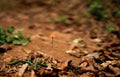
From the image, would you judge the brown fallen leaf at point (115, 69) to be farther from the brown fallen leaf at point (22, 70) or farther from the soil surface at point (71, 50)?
the brown fallen leaf at point (22, 70)

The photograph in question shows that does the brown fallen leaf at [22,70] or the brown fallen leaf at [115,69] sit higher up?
the brown fallen leaf at [22,70]

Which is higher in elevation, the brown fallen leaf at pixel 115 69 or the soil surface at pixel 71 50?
the soil surface at pixel 71 50

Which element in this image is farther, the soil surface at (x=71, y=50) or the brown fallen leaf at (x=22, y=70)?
the soil surface at (x=71, y=50)

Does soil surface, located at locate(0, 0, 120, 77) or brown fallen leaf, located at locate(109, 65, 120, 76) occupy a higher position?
soil surface, located at locate(0, 0, 120, 77)

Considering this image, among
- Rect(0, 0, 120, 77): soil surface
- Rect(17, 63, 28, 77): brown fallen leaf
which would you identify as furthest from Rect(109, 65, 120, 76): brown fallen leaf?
Rect(17, 63, 28, 77): brown fallen leaf

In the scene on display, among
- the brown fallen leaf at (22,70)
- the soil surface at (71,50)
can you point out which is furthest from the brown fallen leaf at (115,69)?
the brown fallen leaf at (22,70)

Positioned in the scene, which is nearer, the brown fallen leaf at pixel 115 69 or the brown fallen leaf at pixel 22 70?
the brown fallen leaf at pixel 22 70

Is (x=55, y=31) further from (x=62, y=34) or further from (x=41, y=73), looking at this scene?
(x=41, y=73)

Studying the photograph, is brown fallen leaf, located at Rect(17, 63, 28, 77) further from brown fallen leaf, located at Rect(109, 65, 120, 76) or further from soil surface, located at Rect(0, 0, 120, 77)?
brown fallen leaf, located at Rect(109, 65, 120, 76)
